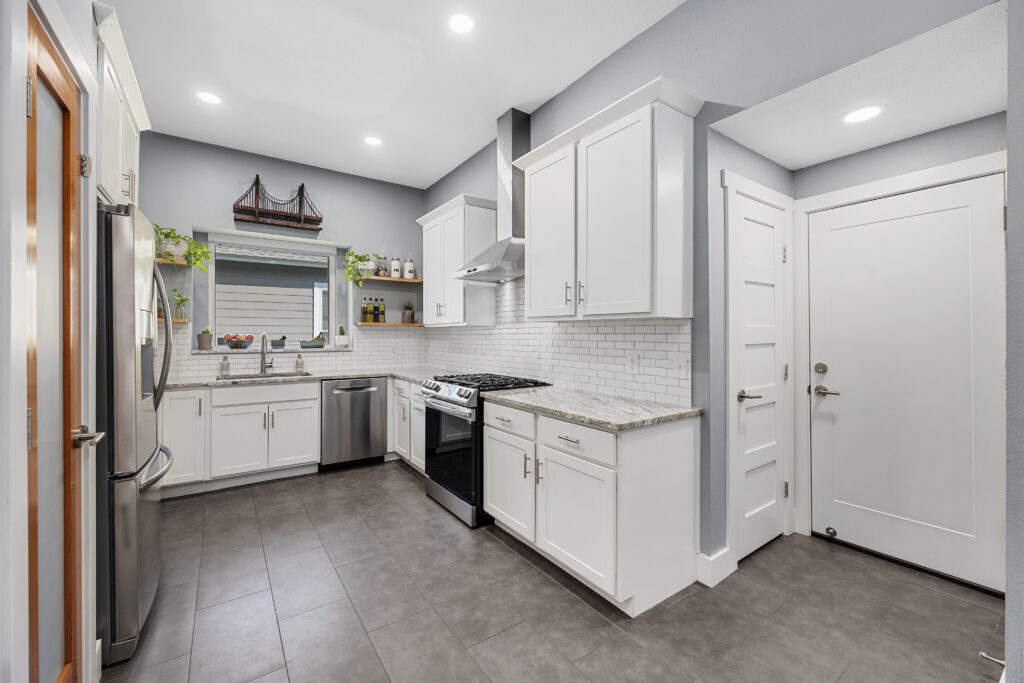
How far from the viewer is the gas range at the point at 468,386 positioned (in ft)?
9.71

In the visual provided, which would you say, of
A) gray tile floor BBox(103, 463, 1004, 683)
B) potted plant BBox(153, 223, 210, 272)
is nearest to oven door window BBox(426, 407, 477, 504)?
gray tile floor BBox(103, 463, 1004, 683)

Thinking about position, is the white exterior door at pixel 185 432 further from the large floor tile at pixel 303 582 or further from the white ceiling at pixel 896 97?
Answer: the white ceiling at pixel 896 97

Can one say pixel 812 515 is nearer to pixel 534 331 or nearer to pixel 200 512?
pixel 534 331

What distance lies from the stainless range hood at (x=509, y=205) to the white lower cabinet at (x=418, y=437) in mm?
1231

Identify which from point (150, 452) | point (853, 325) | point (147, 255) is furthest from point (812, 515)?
point (147, 255)

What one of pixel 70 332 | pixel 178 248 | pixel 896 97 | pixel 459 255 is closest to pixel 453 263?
pixel 459 255

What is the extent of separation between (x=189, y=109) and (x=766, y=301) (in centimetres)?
445

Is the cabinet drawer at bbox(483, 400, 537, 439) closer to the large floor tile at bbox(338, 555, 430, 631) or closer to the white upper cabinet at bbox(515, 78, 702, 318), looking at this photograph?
the white upper cabinet at bbox(515, 78, 702, 318)

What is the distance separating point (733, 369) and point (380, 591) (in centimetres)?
220

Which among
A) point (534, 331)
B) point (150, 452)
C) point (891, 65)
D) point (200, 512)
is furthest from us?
point (534, 331)

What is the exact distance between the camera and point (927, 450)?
7.77 feet

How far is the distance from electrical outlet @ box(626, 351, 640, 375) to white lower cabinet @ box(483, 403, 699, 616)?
51cm

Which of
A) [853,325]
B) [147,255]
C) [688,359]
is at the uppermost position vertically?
[147,255]

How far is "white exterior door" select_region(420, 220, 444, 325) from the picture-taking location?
4.25 meters
